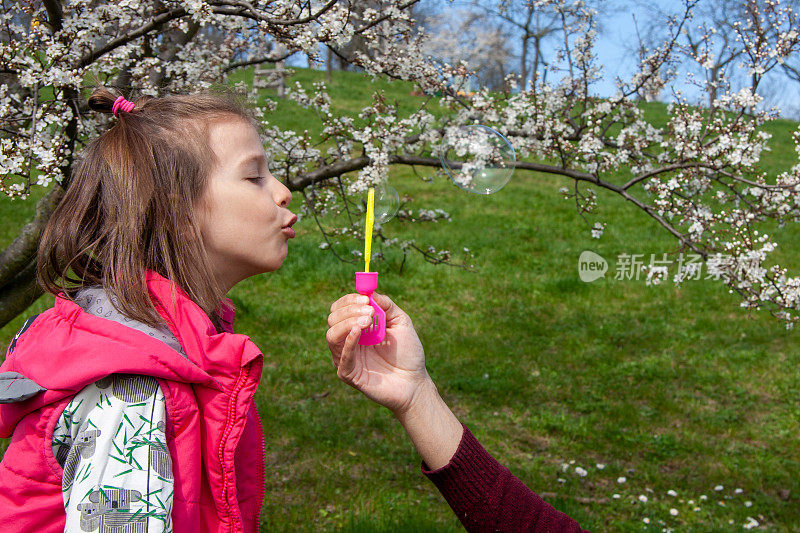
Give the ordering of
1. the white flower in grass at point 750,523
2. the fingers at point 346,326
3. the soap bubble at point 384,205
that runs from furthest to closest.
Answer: the white flower in grass at point 750,523, the soap bubble at point 384,205, the fingers at point 346,326

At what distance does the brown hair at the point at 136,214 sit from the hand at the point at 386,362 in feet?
1.01

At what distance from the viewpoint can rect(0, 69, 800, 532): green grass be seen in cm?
382

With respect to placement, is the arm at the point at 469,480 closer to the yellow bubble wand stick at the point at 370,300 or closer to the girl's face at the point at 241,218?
the yellow bubble wand stick at the point at 370,300

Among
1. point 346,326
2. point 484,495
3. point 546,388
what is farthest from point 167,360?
point 546,388

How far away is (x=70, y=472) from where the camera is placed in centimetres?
116

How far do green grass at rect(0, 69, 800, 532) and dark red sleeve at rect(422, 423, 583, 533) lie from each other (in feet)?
5.89

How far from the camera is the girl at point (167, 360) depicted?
116cm

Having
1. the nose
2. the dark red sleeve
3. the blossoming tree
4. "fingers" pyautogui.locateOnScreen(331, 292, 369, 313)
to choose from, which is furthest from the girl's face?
the blossoming tree

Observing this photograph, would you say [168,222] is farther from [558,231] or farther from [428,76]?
[558,231]

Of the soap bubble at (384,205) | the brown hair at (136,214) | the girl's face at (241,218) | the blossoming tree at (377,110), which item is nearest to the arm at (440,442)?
the girl's face at (241,218)

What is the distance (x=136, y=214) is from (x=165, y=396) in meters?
0.46

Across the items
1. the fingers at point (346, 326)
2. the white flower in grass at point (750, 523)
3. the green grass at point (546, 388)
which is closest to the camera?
the fingers at point (346, 326)

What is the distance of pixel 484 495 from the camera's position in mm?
1515

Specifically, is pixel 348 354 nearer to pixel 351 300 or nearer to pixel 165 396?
pixel 351 300
